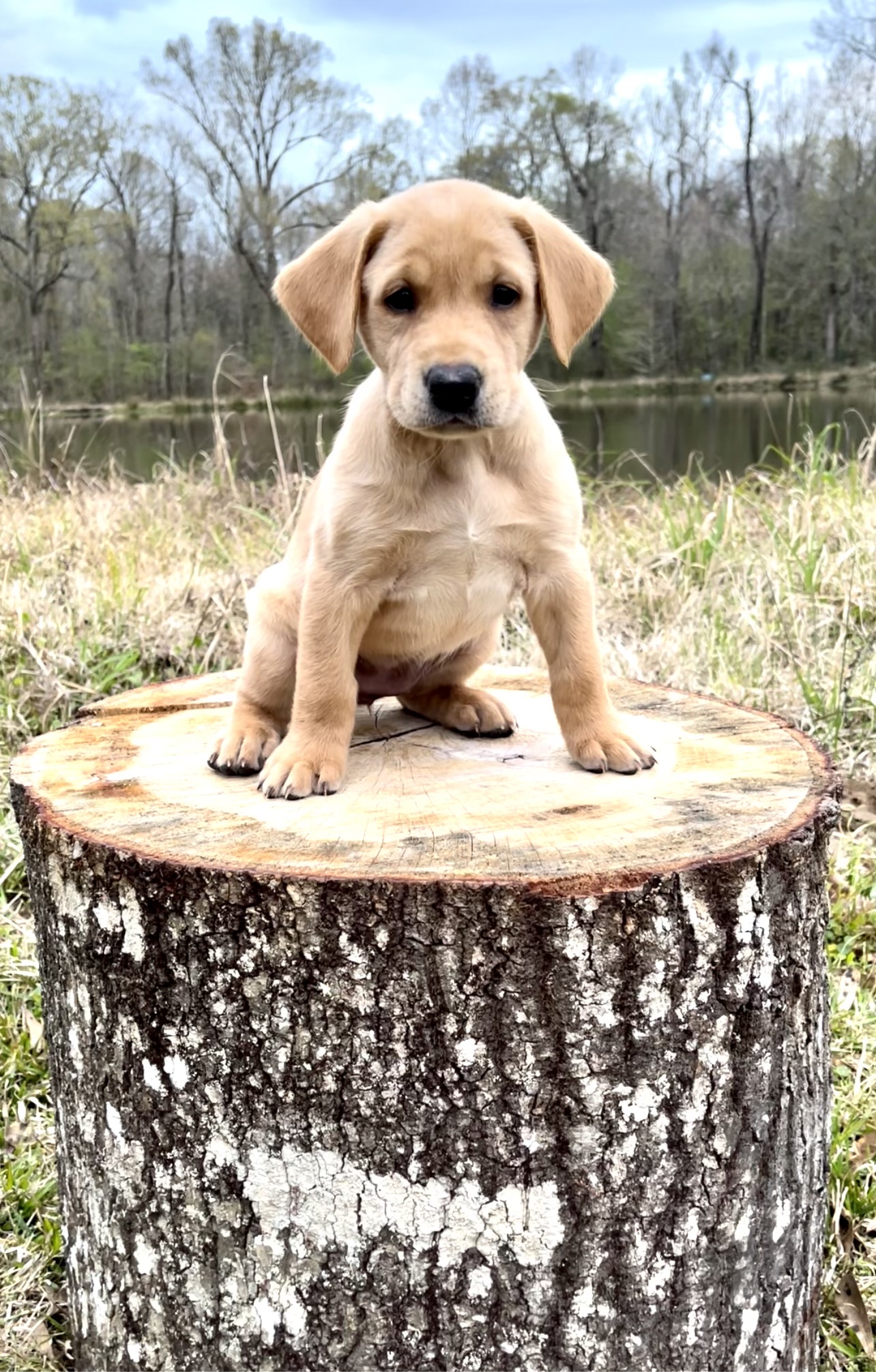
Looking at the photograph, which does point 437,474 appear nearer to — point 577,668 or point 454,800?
point 577,668

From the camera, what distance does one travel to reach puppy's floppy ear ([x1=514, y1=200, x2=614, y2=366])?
223 centimetres

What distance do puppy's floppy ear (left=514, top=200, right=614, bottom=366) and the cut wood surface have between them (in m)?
0.86

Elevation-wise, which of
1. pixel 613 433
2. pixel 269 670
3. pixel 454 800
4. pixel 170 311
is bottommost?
pixel 454 800

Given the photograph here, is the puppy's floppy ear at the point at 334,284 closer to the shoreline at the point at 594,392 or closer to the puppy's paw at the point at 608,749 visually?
the puppy's paw at the point at 608,749

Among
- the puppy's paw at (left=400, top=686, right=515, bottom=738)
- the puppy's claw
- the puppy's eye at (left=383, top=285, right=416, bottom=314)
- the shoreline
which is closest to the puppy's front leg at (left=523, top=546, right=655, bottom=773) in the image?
the puppy's claw

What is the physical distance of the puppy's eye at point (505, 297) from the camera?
2172 millimetres

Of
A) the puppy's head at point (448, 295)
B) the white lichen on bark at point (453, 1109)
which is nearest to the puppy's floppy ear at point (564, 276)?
the puppy's head at point (448, 295)

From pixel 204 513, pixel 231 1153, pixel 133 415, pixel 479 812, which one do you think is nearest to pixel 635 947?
pixel 479 812

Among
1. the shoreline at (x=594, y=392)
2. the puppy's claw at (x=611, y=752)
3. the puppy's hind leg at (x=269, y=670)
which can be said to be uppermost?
the shoreline at (x=594, y=392)

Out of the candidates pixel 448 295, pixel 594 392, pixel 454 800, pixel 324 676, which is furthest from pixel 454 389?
pixel 594 392

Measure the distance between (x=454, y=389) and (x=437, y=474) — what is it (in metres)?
0.28

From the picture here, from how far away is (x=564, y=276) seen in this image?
7.43 ft

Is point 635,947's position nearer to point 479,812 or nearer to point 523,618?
point 479,812

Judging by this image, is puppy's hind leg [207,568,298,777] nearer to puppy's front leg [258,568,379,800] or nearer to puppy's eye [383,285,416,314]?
puppy's front leg [258,568,379,800]
